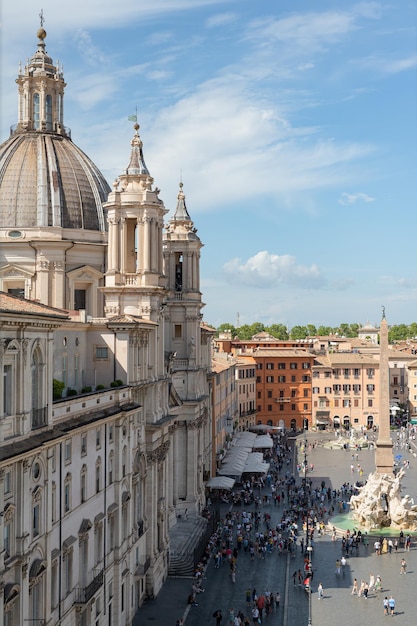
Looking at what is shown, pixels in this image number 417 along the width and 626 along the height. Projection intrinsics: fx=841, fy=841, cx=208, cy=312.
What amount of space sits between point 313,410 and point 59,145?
68.0 m

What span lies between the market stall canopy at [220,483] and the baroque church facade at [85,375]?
4118 millimetres

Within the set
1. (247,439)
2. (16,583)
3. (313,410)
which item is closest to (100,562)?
(16,583)

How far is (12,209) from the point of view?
139ft

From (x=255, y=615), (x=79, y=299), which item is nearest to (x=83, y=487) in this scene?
(x=255, y=615)

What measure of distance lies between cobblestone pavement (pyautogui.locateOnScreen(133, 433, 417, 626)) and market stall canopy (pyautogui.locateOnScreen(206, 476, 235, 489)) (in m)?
11.4

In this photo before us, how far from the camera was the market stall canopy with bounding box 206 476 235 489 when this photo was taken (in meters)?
59.4

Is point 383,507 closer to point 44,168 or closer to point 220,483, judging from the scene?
point 220,483

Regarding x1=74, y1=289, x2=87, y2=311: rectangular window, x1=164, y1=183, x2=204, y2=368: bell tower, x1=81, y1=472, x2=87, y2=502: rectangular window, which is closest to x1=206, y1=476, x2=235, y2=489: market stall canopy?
x1=164, y1=183, x2=204, y2=368: bell tower

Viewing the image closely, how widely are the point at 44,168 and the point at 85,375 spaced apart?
13.9m

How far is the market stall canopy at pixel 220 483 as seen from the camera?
195 ft

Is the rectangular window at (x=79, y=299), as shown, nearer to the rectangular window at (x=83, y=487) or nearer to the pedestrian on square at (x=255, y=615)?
the rectangular window at (x=83, y=487)

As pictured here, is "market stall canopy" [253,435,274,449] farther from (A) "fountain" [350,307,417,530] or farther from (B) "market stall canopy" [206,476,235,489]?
(A) "fountain" [350,307,417,530]

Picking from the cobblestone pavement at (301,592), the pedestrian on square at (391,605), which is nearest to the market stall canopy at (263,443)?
the cobblestone pavement at (301,592)

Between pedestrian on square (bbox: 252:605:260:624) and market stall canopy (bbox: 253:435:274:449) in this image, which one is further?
market stall canopy (bbox: 253:435:274:449)
